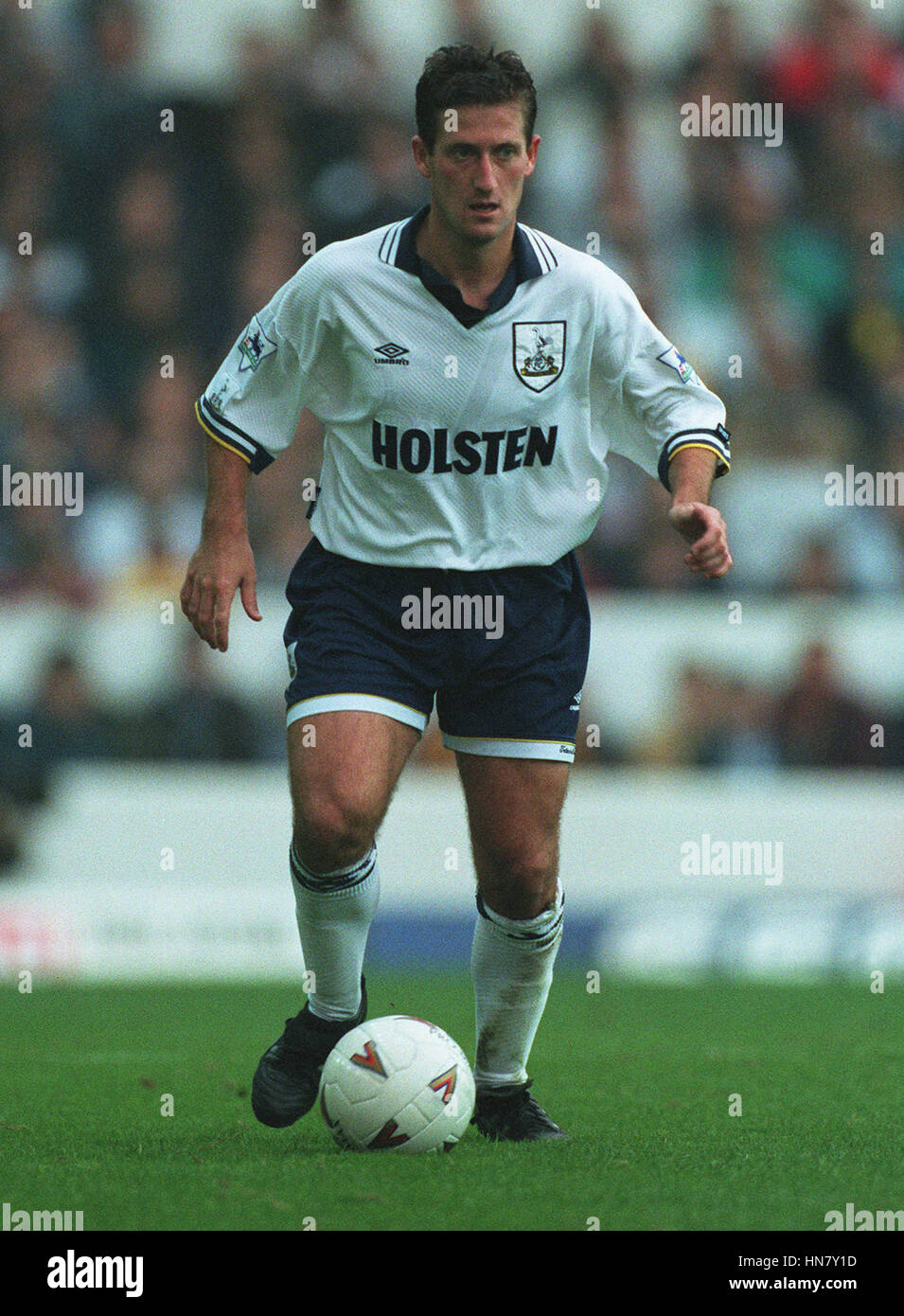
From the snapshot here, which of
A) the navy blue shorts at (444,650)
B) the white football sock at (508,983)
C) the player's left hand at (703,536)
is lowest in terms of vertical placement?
the white football sock at (508,983)

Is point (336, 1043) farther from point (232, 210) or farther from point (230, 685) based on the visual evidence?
point (232, 210)

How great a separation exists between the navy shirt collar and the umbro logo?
0.18 m

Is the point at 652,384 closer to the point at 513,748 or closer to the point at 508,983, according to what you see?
the point at 513,748

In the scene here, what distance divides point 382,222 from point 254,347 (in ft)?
29.2

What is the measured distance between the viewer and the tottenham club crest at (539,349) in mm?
5863

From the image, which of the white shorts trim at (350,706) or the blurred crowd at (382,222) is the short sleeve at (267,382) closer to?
the white shorts trim at (350,706)

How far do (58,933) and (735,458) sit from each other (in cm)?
558

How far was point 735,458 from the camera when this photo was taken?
14.7 meters

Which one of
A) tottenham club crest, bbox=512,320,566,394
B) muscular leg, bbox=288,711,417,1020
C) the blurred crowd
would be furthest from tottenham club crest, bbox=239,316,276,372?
the blurred crowd

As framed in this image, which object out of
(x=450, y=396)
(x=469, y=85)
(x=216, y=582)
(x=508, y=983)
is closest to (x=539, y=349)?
(x=450, y=396)

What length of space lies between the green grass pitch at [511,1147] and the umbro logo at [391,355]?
2085mm

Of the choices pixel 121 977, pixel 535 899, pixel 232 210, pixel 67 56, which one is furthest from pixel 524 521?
pixel 67 56

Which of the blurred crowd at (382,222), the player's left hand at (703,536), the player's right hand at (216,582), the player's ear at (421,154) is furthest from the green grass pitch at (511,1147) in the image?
the blurred crowd at (382,222)

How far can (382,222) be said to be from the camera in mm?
14586
